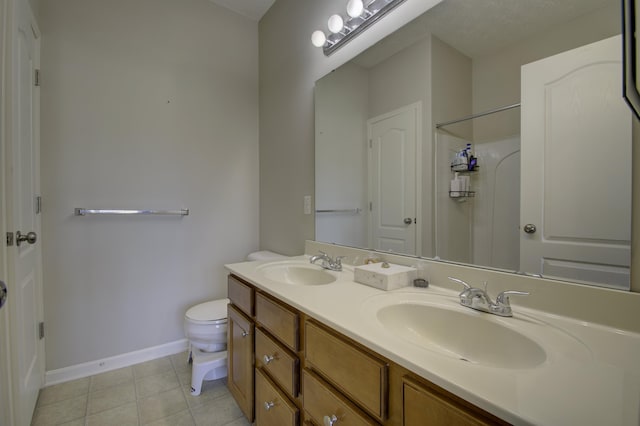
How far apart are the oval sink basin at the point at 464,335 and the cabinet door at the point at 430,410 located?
0.12 meters

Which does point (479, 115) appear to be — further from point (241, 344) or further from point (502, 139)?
point (241, 344)

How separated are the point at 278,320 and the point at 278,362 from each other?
16 cm

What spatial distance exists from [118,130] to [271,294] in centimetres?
165

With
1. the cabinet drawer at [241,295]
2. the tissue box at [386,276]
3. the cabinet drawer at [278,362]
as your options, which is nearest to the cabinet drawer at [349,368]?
the cabinet drawer at [278,362]

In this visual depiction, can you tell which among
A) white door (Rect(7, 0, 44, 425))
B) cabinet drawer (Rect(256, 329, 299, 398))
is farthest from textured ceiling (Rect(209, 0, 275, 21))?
cabinet drawer (Rect(256, 329, 299, 398))

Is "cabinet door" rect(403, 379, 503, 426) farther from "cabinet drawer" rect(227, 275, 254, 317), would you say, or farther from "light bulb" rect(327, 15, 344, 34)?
"light bulb" rect(327, 15, 344, 34)

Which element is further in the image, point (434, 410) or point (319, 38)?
point (319, 38)

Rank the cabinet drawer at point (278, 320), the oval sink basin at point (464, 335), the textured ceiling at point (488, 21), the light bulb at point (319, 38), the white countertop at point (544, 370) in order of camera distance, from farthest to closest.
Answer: the light bulb at point (319, 38), the cabinet drawer at point (278, 320), the textured ceiling at point (488, 21), the oval sink basin at point (464, 335), the white countertop at point (544, 370)

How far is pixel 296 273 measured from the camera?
1569 millimetres

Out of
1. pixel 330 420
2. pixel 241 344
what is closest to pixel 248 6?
pixel 241 344

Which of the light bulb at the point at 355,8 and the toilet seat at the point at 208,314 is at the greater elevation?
the light bulb at the point at 355,8

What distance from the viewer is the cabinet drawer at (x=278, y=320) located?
98 cm

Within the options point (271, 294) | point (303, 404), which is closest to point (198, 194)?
point (271, 294)

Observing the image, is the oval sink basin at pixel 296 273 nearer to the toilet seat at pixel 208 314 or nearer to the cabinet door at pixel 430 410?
the toilet seat at pixel 208 314
